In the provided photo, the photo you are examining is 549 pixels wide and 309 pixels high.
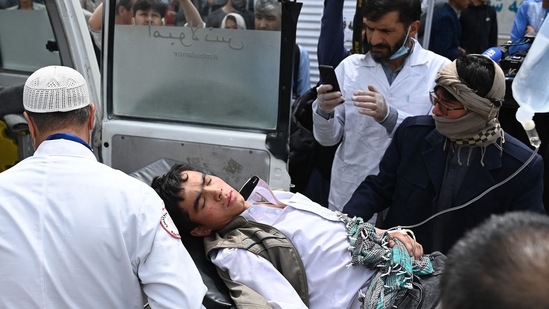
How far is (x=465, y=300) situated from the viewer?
960 millimetres

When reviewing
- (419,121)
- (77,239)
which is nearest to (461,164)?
(419,121)

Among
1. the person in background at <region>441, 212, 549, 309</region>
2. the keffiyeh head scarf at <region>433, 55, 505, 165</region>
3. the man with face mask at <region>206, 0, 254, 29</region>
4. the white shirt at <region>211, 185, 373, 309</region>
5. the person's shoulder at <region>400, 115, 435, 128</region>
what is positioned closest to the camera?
the person in background at <region>441, 212, 549, 309</region>

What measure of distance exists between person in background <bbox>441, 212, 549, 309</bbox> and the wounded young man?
4.77ft

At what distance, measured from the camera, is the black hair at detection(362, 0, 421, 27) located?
329 centimetres

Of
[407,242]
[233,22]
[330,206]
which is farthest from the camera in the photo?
[330,206]

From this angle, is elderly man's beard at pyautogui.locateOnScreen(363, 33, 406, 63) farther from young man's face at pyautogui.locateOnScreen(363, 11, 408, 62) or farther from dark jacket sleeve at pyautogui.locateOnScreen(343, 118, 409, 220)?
dark jacket sleeve at pyautogui.locateOnScreen(343, 118, 409, 220)

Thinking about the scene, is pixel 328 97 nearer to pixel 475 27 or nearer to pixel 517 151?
pixel 517 151

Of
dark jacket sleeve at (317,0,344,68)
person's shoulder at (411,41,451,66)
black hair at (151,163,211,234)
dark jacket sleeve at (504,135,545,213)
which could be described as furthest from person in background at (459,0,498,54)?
black hair at (151,163,211,234)

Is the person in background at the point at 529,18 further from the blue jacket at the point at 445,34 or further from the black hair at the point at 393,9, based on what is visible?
the black hair at the point at 393,9

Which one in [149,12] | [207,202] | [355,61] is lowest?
[207,202]

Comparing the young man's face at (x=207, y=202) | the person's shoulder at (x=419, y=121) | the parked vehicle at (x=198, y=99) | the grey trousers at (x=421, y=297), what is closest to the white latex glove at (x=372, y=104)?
the person's shoulder at (x=419, y=121)

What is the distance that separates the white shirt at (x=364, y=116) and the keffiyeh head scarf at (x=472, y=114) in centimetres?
49

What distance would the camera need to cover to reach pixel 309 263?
2.72 meters

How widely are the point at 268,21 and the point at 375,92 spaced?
0.67 m
